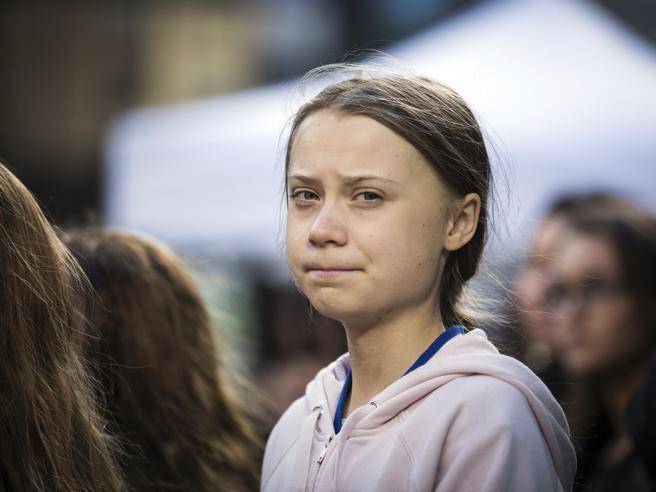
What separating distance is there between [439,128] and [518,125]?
293cm

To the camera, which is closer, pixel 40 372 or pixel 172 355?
pixel 40 372

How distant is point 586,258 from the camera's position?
13.0 feet

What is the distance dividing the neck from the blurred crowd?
0.34 m

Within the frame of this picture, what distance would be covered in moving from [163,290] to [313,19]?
12384 millimetres

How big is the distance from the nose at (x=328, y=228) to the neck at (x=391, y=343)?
0.65ft

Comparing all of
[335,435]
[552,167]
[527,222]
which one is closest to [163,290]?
[335,435]

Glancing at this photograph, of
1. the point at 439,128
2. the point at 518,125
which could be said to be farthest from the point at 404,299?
the point at 518,125

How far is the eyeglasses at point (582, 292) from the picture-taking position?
3.88 meters

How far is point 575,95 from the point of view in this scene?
483cm

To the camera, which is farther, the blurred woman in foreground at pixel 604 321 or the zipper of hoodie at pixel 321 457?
the blurred woman in foreground at pixel 604 321

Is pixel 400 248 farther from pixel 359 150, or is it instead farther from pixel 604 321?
pixel 604 321

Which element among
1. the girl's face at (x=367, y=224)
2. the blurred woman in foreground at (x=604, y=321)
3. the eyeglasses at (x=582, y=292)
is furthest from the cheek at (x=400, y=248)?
the eyeglasses at (x=582, y=292)

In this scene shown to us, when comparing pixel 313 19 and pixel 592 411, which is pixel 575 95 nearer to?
pixel 592 411

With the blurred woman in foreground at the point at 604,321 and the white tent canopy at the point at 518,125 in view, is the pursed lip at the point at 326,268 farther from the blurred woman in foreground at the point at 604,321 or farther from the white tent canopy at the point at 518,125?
the white tent canopy at the point at 518,125
